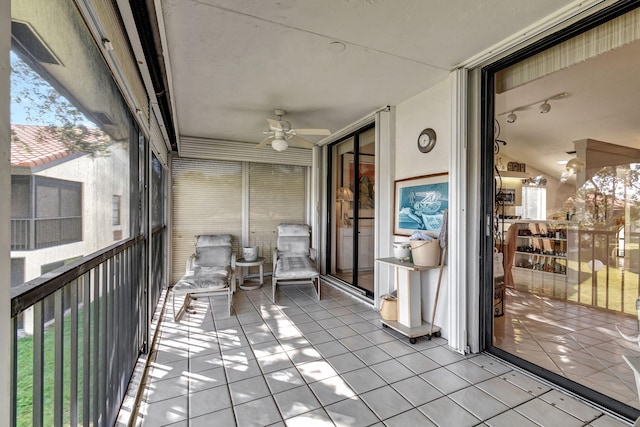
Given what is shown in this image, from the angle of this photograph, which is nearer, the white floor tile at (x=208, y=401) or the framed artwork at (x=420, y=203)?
the white floor tile at (x=208, y=401)

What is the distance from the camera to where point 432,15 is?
5.74ft

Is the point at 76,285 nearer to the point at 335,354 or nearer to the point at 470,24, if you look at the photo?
the point at 335,354

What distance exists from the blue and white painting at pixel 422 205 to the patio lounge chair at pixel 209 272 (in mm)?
2246

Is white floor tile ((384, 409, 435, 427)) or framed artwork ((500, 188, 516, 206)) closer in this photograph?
white floor tile ((384, 409, 435, 427))

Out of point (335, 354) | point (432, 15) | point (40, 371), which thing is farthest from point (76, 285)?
point (432, 15)

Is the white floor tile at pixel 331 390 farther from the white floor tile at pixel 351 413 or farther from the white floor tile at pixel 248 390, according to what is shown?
the white floor tile at pixel 248 390

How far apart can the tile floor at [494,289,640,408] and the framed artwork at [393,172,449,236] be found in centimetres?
122

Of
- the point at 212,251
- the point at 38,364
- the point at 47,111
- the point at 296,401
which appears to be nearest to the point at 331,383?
the point at 296,401

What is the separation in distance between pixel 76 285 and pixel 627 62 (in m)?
3.66

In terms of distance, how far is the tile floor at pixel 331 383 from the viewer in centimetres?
167

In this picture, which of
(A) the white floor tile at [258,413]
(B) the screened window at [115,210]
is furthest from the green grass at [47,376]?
(A) the white floor tile at [258,413]

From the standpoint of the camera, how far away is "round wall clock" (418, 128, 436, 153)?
9.11ft

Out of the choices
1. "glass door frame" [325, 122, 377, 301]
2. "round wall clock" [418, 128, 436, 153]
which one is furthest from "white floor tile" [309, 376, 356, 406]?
"round wall clock" [418, 128, 436, 153]

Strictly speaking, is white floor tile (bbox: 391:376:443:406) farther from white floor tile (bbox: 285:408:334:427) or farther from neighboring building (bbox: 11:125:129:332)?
neighboring building (bbox: 11:125:129:332)
